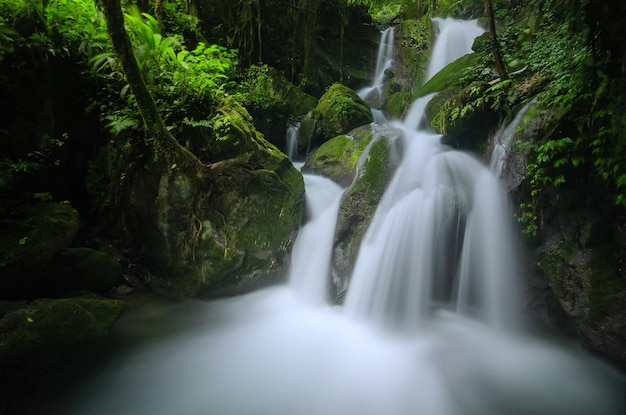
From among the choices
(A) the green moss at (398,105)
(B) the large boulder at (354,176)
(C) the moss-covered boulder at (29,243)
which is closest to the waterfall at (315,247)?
(B) the large boulder at (354,176)

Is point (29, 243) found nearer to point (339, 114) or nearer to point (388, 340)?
point (388, 340)

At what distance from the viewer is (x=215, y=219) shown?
4.89m

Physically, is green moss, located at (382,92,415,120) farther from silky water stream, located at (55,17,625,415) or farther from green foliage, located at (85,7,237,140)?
green foliage, located at (85,7,237,140)

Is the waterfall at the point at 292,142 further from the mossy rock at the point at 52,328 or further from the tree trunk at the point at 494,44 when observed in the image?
the mossy rock at the point at 52,328

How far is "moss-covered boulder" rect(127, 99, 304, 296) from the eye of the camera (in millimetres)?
4727

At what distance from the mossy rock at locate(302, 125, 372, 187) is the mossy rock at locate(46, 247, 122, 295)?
3888mm

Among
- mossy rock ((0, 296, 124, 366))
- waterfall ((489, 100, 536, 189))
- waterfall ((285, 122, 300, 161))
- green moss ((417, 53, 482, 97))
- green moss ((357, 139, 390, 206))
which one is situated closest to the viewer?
mossy rock ((0, 296, 124, 366))

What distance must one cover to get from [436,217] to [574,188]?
1557 mm

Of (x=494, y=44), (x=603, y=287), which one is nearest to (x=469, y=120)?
(x=494, y=44)

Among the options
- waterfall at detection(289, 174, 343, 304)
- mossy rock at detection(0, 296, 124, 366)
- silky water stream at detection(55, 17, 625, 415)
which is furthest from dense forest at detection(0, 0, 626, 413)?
silky water stream at detection(55, 17, 625, 415)

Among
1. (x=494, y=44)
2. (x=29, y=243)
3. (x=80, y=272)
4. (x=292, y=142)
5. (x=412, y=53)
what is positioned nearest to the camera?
(x=29, y=243)

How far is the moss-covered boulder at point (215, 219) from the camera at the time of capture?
4727 millimetres

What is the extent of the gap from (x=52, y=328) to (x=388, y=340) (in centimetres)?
337

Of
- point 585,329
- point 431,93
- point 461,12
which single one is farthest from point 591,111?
point 461,12
